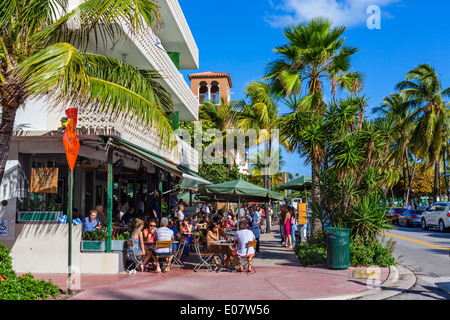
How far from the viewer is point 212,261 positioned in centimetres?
1303

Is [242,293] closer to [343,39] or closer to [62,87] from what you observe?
[62,87]

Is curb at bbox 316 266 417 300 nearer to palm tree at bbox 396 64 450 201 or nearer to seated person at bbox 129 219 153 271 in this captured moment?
seated person at bbox 129 219 153 271

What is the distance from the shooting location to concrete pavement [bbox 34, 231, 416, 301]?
8.61 meters

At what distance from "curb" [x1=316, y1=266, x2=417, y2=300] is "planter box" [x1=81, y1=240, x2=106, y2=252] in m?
5.94

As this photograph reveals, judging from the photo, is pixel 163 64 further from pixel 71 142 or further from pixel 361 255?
pixel 361 255

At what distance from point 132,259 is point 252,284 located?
12.2 feet

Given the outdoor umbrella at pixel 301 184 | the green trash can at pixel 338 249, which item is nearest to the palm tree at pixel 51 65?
the green trash can at pixel 338 249

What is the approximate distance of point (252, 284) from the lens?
983 centimetres

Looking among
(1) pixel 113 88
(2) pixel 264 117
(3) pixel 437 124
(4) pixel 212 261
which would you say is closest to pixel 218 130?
(2) pixel 264 117

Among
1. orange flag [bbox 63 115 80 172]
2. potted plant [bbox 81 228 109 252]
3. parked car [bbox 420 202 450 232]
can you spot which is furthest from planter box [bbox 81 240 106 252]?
parked car [bbox 420 202 450 232]

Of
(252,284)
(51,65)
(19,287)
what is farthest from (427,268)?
(51,65)

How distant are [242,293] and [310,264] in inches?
170

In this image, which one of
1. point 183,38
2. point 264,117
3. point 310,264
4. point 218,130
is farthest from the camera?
point 218,130

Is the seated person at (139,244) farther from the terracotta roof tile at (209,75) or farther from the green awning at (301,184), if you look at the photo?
the terracotta roof tile at (209,75)
